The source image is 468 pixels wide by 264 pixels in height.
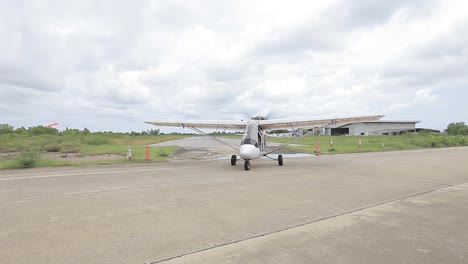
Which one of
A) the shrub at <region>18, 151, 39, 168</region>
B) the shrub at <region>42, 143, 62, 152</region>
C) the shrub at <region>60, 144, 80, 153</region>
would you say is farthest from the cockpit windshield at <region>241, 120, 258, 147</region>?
the shrub at <region>42, 143, 62, 152</region>

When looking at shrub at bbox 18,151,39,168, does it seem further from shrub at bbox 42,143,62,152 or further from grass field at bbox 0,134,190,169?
shrub at bbox 42,143,62,152

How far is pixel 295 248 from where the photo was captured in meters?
3.80

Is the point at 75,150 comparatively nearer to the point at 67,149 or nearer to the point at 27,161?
the point at 67,149

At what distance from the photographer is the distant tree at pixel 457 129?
90.3 m

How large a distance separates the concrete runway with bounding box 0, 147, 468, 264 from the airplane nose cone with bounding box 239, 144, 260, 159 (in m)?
3.93

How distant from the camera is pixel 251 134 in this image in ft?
45.7

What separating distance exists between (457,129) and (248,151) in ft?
356

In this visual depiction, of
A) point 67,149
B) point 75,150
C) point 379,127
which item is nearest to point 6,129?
point 67,149

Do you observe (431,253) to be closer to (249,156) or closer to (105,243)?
(105,243)

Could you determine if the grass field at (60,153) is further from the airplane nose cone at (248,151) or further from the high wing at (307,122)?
the high wing at (307,122)

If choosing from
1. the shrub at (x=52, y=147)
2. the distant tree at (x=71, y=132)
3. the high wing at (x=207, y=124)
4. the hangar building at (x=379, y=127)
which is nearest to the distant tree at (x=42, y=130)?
the distant tree at (x=71, y=132)

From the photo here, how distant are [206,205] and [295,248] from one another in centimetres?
270

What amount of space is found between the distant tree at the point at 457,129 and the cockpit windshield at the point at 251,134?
10154 centimetres

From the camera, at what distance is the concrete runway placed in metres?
3.58
